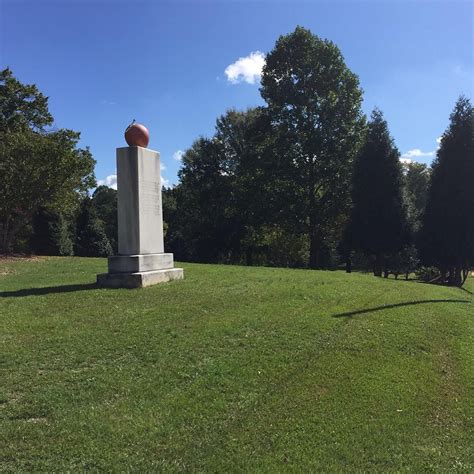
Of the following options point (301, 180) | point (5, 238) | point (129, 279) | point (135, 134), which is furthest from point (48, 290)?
point (301, 180)

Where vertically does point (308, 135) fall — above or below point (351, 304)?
above

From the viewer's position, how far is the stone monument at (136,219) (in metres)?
11.5

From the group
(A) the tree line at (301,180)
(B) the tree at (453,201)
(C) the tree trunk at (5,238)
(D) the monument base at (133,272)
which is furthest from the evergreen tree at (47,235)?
(B) the tree at (453,201)

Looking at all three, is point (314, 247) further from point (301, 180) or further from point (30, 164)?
point (30, 164)

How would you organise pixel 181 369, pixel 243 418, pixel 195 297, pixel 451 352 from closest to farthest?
1. pixel 243 418
2. pixel 181 369
3. pixel 451 352
4. pixel 195 297

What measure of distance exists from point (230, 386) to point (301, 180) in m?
26.1

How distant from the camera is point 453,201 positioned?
24234mm

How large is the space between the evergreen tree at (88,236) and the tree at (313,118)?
1551 centimetres

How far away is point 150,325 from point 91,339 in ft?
3.47

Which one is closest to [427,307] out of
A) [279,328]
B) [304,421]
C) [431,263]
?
[279,328]

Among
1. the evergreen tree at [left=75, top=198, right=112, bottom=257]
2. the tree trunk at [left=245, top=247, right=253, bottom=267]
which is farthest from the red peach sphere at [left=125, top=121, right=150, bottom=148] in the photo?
the tree trunk at [left=245, top=247, right=253, bottom=267]

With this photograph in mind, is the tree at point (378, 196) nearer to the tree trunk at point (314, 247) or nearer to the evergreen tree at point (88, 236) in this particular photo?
the tree trunk at point (314, 247)

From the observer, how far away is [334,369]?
5.90 meters

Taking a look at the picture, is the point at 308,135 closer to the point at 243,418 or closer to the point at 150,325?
the point at 150,325
